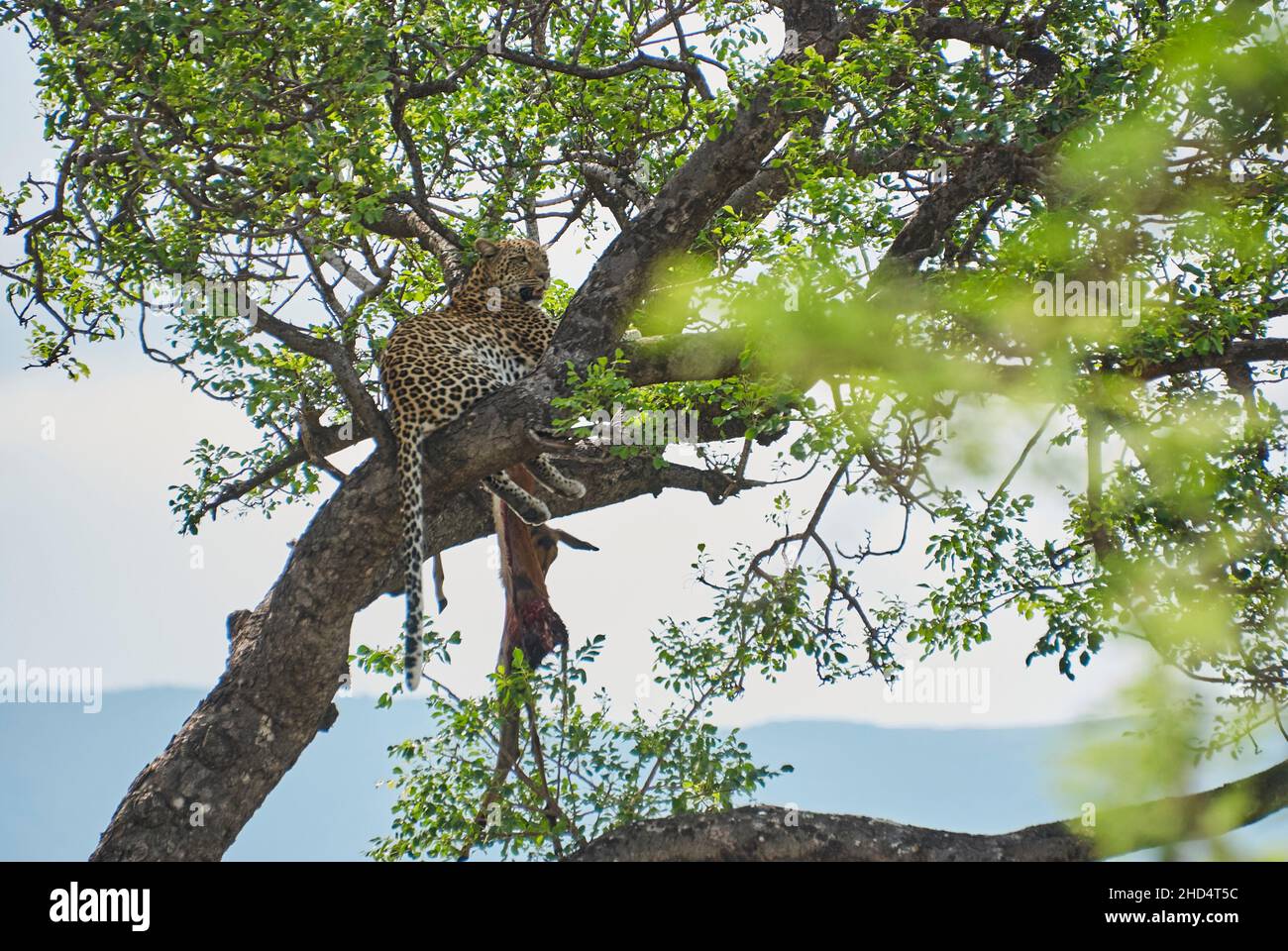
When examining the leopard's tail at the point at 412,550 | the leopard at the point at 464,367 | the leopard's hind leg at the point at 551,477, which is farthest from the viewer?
the leopard's hind leg at the point at 551,477

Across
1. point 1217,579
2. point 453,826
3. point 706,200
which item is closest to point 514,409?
point 706,200

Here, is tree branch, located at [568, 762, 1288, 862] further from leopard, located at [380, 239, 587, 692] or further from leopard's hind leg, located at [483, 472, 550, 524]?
leopard's hind leg, located at [483, 472, 550, 524]

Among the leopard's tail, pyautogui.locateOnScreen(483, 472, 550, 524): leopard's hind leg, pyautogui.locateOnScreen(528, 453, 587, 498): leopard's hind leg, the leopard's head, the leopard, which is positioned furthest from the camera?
the leopard's head

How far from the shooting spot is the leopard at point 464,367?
6129mm

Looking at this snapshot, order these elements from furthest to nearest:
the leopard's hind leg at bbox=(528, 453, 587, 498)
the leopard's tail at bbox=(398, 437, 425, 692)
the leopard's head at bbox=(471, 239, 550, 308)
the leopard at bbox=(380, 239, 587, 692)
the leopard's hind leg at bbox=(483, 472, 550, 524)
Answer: the leopard's head at bbox=(471, 239, 550, 308) → the leopard's hind leg at bbox=(528, 453, 587, 498) → the leopard's hind leg at bbox=(483, 472, 550, 524) → the leopard at bbox=(380, 239, 587, 692) → the leopard's tail at bbox=(398, 437, 425, 692)

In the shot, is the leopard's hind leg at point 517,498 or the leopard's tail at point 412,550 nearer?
the leopard's tail at point 412,550

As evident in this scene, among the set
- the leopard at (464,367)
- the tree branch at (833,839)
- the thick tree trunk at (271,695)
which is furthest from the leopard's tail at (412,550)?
the tree branch at (833,839)

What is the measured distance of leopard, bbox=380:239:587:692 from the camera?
20.1 ft

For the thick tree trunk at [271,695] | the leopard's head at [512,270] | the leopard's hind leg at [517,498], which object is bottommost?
the thick tree trunk at [271,695]

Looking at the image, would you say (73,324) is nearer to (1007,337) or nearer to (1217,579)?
(1007,337)

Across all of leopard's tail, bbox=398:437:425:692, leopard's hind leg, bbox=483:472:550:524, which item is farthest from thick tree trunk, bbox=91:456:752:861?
leopard's hind leg, bbox=483:472:550:524

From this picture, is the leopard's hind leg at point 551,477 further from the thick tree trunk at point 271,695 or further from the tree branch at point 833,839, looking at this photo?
the tree branch at point 833,839

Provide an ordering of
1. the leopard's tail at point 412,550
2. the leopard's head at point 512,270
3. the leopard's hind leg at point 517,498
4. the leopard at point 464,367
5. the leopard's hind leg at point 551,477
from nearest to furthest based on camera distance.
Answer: the leopard's tail at point 412,550, the leopard at point 464,367, the leopard's hind leg at point 517,498, the leopard's hind leg at point 551,477, the leopard's head at point 512,270

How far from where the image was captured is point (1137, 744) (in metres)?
3.24
